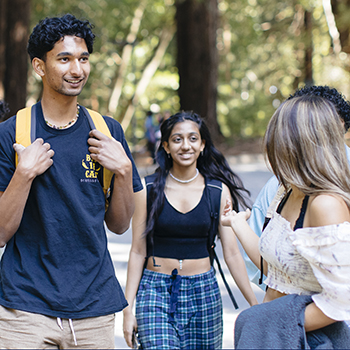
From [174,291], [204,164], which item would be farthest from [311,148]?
[204,164]

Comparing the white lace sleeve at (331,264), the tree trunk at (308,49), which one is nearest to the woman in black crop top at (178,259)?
the white lace sleeve at (331,264)

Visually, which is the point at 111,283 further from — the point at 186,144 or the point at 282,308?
the point at 186,144

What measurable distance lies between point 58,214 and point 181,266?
1.28 meters

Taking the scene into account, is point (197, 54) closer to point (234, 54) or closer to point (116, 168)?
point (116, 168)

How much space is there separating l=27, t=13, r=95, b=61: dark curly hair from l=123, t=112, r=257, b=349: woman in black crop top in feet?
4.55

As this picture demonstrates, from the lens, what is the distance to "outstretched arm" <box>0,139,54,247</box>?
8.19 feet

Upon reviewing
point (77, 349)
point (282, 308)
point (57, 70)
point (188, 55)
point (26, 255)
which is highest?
point (188, 55)

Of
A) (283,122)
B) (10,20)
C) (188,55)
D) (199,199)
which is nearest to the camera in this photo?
(283,122)

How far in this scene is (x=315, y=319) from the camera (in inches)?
81.4

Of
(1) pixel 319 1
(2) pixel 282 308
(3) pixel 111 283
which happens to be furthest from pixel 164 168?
(1) pixel 319 1

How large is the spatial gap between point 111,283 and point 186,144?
4.82ft

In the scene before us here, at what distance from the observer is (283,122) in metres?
2.24

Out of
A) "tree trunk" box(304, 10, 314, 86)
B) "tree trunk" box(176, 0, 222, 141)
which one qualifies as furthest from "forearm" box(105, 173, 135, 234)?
"tree trunk" box(304, 10, 314, 86)

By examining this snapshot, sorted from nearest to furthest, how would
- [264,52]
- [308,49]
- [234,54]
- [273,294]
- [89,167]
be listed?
[273,294]
[89,167]
[308,49]
[234,54]
[264,52]
